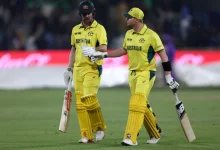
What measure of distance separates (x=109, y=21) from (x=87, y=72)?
15.2 m

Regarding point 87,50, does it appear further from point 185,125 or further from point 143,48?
point 185,125

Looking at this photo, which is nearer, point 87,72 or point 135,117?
point 135,117

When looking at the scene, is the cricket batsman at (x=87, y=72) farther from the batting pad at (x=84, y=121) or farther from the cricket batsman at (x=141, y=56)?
the cricket batsman at (x=141, y=56)

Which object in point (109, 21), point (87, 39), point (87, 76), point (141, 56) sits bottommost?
point (87, 76)

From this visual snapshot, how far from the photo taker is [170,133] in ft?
44.5

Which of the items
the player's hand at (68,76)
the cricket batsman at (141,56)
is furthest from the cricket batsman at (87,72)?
the cricket batsman at (141,56)

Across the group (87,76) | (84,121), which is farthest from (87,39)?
(84,121)

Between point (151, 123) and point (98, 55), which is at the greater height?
point (98, 55)

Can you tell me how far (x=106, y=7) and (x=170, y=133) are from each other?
14.4m

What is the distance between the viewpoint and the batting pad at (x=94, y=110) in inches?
478

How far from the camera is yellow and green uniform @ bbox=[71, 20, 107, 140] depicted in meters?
12.1

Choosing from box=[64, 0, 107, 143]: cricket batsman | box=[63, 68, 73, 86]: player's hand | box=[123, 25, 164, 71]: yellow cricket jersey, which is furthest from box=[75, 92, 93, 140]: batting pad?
box=[123, 25, 164, 71]: yellow cricket jersey

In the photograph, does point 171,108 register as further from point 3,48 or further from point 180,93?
point 3,48

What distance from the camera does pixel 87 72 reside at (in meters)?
12.2
